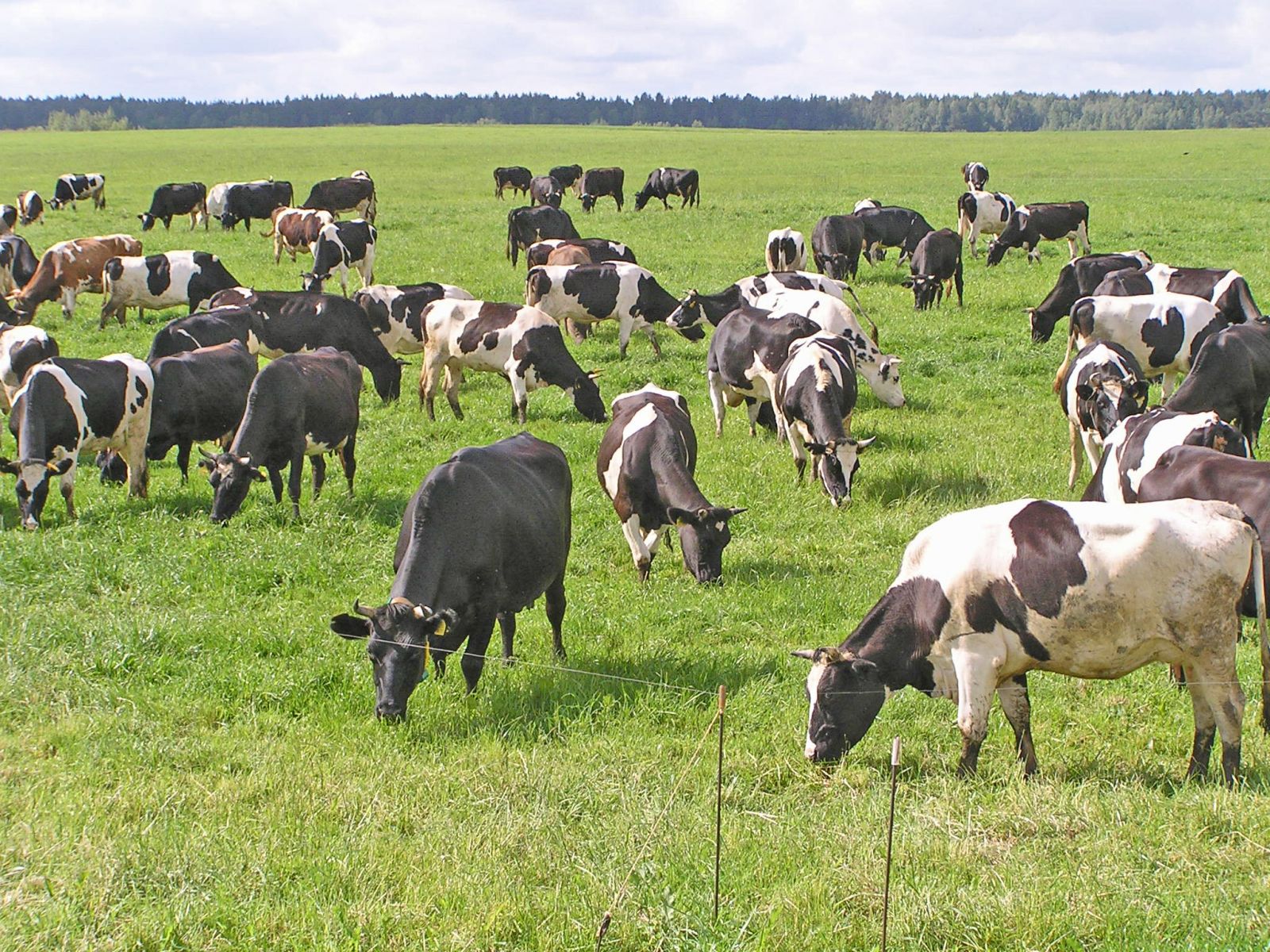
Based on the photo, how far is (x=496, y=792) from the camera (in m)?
6.14

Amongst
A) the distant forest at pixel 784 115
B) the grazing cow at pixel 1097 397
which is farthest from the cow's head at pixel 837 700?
the distant forest at pixel 784 115

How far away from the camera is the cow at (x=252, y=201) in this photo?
39219 millimetres

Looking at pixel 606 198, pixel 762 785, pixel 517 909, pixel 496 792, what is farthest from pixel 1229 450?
pixel 606 198

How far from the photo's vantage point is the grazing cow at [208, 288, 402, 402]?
17891 mm

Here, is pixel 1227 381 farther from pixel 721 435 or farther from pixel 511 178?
pixel 511 178

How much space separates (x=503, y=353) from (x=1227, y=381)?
915 cm

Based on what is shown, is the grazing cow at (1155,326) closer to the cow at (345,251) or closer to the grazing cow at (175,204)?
the cow at (345,251)

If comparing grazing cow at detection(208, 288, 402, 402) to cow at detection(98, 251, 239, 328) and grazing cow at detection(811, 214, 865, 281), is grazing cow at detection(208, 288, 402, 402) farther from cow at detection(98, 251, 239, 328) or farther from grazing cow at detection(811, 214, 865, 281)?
grazing cow at detection(811, 214, 865, 281)

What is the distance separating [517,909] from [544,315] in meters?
13.1

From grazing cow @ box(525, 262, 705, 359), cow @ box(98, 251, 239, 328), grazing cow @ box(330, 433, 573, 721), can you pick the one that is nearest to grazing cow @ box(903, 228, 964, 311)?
grazing cow @ box(525, 262, 705, 359)

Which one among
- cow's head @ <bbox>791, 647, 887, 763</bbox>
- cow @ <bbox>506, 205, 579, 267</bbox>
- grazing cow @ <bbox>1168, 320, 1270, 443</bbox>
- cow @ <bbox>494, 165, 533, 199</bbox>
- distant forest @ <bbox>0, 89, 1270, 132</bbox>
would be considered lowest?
cow's head @ <bbox>791, 647, 887, 763</bbox>

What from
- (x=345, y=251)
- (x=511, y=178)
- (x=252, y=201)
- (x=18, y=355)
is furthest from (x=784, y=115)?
(x=18, y=355)

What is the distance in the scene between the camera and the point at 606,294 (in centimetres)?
2022

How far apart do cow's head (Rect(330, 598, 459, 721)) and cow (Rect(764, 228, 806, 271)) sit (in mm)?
20083
